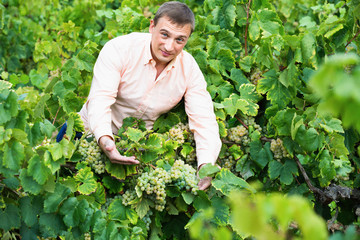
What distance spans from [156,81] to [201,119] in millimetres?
304

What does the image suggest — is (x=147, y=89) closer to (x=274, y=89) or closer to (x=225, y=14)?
(x=274, y=89)

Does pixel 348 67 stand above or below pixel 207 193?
above

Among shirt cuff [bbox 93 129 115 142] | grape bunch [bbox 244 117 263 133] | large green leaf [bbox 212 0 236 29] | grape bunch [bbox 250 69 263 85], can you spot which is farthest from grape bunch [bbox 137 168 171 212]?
large green leaf [bbox 212 0 236 29]

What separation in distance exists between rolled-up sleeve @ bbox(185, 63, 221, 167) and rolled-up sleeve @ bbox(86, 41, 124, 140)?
1.26ft

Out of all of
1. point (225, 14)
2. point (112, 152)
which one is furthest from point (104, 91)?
point (225, 14)

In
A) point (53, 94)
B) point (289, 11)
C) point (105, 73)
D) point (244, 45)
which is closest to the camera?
point (105, 73)

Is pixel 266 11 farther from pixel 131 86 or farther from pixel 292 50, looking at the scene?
pixel 131 86

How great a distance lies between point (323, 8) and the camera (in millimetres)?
4035

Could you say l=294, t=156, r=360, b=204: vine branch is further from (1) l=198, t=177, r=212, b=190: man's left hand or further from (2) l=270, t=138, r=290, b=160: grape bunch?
(1) l=198, t=177, r=212, b=190: man's left hand

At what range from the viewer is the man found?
218 centimetres

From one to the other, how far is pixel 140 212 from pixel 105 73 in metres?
0.70

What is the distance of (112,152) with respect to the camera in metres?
1.92

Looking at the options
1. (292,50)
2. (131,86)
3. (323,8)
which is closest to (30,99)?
(131,86)

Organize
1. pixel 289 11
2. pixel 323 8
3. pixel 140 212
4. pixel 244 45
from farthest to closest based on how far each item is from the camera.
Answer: pixel 289 11, pixel 323 8, pixel 244 45, pixel 140 212
